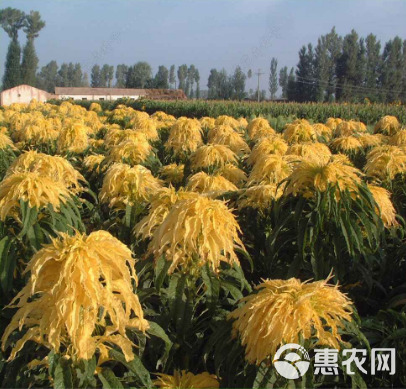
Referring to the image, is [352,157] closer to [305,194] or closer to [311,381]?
[305,194]

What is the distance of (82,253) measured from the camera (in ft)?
4.49

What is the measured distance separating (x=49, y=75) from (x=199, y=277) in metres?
102

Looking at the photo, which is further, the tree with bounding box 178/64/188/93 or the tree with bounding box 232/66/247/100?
the tree with bounding box 178/64/188/93

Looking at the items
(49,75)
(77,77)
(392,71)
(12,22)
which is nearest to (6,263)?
(392,71)

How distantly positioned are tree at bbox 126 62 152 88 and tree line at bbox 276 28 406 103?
81.8ft

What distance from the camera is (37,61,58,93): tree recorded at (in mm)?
Result: 92312

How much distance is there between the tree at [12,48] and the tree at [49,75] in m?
28.9

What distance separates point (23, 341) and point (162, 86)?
2563 inches

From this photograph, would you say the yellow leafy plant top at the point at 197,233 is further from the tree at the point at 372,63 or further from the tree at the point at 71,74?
the tree at the point at 71,74

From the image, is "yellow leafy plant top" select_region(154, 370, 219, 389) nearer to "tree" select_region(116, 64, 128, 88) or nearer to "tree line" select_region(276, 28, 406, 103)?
"tree line" select_region(276, 28, 406, 103)

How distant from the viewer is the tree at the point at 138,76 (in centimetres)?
7131

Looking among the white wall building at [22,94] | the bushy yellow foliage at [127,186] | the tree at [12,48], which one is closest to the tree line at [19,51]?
the tree at [12,48]

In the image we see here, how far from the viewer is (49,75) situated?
316 feet

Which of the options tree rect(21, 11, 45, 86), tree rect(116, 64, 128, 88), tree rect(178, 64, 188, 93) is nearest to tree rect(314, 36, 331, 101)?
tree rect(21, 11, 45, 86)
